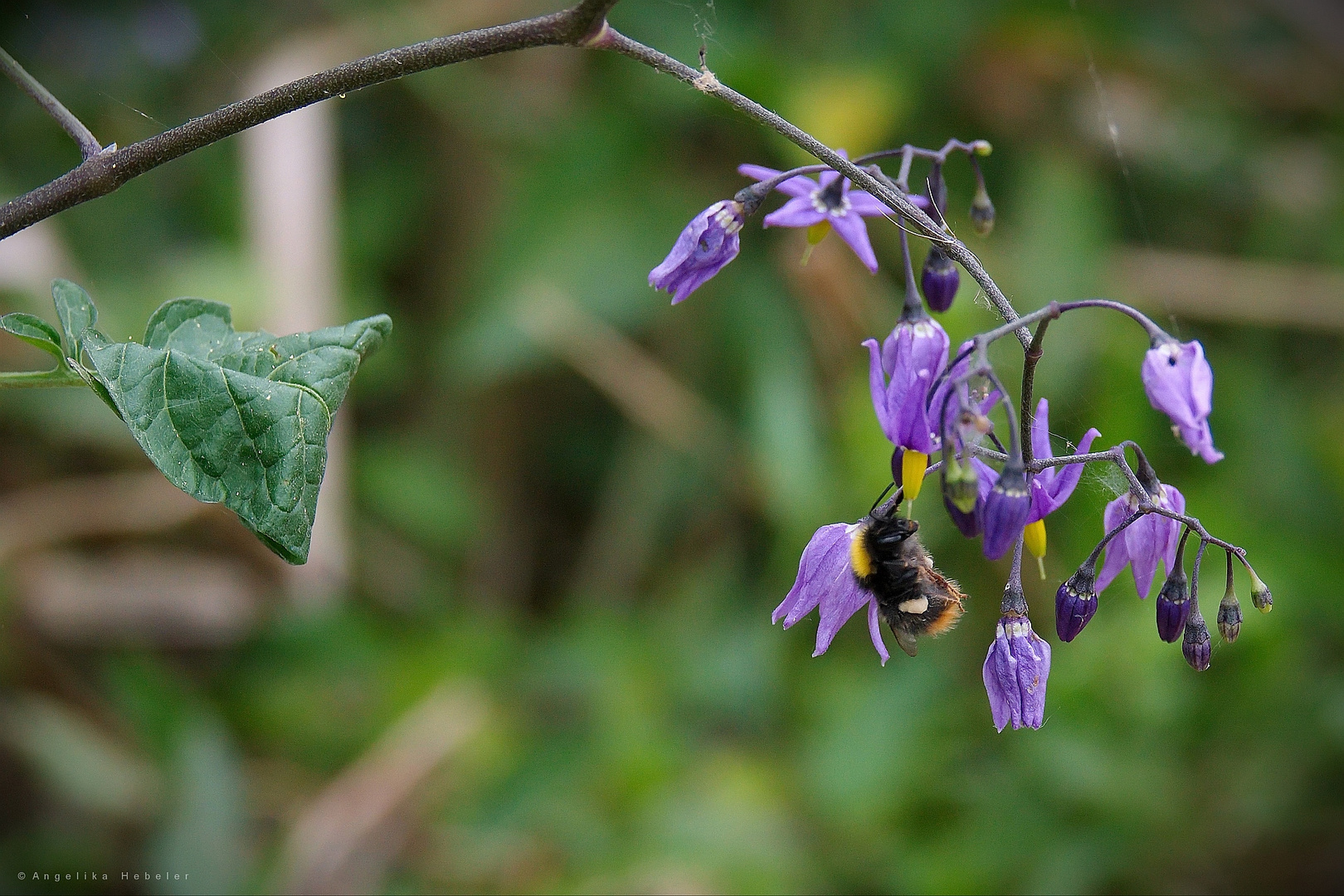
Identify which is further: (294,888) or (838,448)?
(838,448)

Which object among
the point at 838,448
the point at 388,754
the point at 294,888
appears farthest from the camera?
the point at 838,448

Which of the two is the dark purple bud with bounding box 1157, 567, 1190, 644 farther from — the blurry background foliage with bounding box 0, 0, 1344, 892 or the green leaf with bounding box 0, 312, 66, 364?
the green leaf with bounding box 0, 312, 66, 364

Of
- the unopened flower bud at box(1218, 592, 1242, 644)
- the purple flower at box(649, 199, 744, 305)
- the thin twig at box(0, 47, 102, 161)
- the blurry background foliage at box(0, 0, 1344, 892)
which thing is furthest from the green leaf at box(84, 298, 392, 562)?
the blurry background foliage at box(0, 0, 1344, 892)

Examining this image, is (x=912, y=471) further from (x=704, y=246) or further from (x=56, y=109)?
(x=56, y=109)

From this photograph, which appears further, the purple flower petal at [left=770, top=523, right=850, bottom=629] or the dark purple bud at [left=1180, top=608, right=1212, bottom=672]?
the purple flower petal at [left=770, top=523, right=850, bottom=629]

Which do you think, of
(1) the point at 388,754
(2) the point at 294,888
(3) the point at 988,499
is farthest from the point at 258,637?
(3) the point at 988,499

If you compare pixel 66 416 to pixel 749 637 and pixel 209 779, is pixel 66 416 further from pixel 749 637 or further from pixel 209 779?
pixel 749 637
